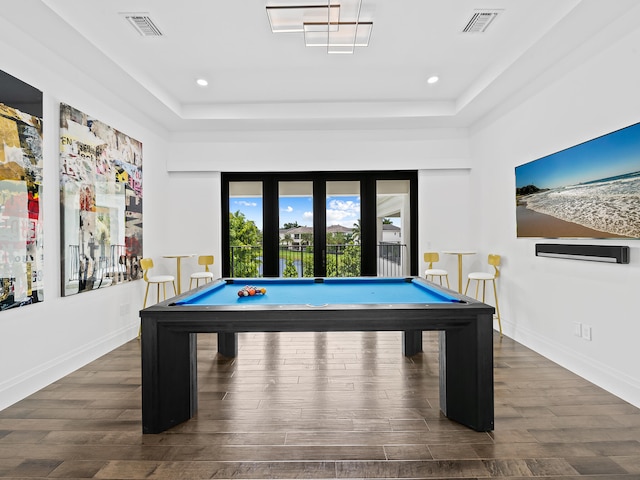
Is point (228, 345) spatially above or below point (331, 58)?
below

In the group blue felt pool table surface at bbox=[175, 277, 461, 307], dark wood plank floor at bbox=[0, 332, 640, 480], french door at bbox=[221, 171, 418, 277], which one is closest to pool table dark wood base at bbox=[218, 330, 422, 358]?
dark wood plank floor at bbox=[0, 332, 640, 480]

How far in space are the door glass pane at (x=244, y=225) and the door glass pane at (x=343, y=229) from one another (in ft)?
3.79

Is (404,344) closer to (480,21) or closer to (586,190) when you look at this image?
(586,190)

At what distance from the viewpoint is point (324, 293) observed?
3033 millimetres

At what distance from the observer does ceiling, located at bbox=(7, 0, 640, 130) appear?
9.37 ft

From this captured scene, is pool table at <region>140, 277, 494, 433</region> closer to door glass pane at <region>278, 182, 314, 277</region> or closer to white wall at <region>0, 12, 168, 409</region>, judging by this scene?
white wall at <region>0, 12, 168, 409</region>

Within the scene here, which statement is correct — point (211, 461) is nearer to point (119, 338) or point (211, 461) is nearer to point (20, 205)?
point (20, 205)

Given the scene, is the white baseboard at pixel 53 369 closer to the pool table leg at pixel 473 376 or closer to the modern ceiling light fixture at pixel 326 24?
the pool table leg at pixel 473 376

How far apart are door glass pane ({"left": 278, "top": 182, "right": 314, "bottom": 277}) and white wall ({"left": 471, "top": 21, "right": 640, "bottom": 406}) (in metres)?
2.70

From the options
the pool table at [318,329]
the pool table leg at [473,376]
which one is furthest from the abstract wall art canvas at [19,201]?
the pool table leg at [473,376]

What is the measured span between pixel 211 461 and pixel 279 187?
14.7ft

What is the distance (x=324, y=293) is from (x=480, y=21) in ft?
8.71

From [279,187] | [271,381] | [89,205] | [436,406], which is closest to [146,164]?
[89,205]

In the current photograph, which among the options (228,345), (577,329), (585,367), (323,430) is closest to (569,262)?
(577,329)
